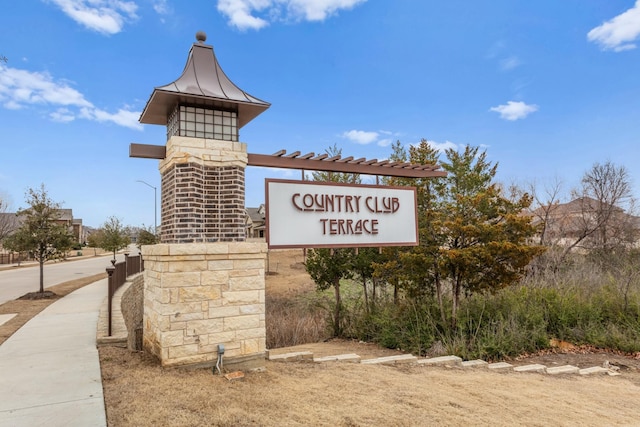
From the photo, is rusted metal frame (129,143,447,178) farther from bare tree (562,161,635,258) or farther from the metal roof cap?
bare tree (562,161,635,258)

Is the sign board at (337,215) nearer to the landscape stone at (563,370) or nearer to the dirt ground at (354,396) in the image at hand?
the dirt ground at (354,396)

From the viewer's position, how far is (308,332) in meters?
12.7

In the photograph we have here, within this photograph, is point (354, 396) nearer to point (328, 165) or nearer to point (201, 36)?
point (328, 165)

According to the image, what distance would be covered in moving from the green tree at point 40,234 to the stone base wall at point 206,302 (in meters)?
10.9

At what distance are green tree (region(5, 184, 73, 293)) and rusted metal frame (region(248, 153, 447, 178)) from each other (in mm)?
11919

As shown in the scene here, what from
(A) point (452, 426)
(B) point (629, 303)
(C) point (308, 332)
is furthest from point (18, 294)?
Answer: (B) point (629, 303)

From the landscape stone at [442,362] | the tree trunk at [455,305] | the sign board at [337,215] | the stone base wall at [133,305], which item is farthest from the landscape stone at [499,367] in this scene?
the stone base wall at [133,305]

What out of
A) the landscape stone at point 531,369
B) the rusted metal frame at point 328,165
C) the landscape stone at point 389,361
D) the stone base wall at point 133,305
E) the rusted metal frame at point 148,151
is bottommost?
the landscape stone at point 531,369

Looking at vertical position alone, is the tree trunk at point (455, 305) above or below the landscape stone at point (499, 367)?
above

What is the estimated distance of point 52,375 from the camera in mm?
5184

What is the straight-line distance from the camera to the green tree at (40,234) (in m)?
13.7

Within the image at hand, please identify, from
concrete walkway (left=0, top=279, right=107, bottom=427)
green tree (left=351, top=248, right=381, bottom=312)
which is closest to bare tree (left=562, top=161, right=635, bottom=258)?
green tree (left=351, top=248, right=381, bottom=312)

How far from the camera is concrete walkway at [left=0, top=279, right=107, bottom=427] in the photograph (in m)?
3.92

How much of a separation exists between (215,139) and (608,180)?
24736mm
